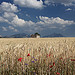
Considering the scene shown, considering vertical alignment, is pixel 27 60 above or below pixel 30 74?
above

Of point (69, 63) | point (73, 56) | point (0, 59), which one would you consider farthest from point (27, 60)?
point (73, 56)

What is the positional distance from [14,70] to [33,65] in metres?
0.51

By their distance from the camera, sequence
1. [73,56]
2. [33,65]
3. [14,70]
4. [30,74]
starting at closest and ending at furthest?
[30,74] → [14,70] → [33,65] → [73,56]

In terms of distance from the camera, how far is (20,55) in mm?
3020

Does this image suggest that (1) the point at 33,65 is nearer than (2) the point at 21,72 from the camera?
No

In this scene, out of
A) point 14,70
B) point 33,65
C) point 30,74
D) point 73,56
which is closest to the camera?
point 30,74

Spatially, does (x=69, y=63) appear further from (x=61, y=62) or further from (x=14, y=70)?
(x=14, y=70)

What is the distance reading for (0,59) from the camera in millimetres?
2938

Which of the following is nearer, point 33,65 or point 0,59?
point 33,65

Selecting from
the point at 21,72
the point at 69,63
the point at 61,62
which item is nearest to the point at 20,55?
the point at 21,72

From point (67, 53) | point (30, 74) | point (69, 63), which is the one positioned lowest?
point (30, 74)

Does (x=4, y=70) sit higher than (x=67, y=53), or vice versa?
(x=67, y=53)

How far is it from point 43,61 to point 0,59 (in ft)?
4.03

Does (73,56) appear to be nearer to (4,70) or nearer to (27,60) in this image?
(27,60)
